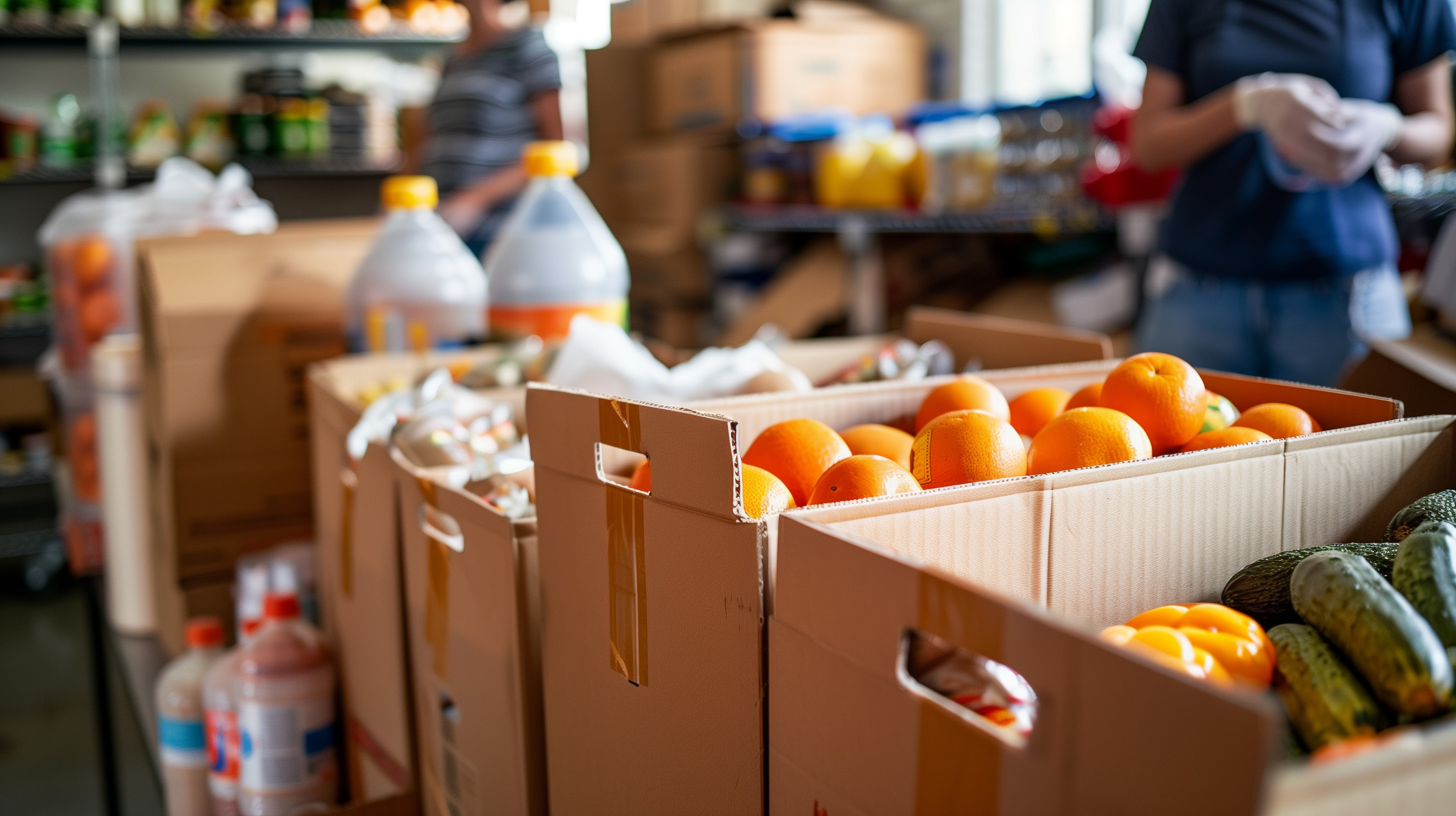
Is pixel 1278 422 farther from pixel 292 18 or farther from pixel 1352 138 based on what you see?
pixel 292 18

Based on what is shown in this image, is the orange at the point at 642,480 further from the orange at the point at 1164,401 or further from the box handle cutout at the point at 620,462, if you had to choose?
the orange at the point at 1164,401

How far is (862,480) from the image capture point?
2.19 ft

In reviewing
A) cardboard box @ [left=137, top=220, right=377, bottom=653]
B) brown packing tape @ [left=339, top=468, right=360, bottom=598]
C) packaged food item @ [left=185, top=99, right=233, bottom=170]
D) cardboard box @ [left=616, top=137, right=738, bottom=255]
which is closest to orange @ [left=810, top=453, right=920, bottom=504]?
brown packing tape @ [left=339, top=468, right=360, bottom=598]

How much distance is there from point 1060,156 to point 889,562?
7.41 feet

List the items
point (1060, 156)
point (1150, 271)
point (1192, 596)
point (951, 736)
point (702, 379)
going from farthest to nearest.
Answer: point (1060, 156), point (1150, 271), point (702, 379), point (1192, 596), point (951, 736)

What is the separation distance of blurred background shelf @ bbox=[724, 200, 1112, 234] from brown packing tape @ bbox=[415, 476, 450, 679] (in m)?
1.85

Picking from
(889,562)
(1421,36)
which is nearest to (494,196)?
(1421,36)

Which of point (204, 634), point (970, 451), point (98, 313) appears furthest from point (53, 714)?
point (970, 451)

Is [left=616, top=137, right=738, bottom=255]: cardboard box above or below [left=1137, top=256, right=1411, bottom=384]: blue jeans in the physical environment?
above

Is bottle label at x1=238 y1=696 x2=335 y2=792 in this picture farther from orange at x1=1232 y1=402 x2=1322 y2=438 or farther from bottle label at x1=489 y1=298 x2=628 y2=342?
orange at x1=1232 y1=402 x2=1322 y2=438

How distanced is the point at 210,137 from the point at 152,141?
0.64 feet

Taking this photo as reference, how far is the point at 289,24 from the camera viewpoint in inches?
164

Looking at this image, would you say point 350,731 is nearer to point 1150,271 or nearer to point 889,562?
point 889,562

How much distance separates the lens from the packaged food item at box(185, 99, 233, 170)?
13.8ft
